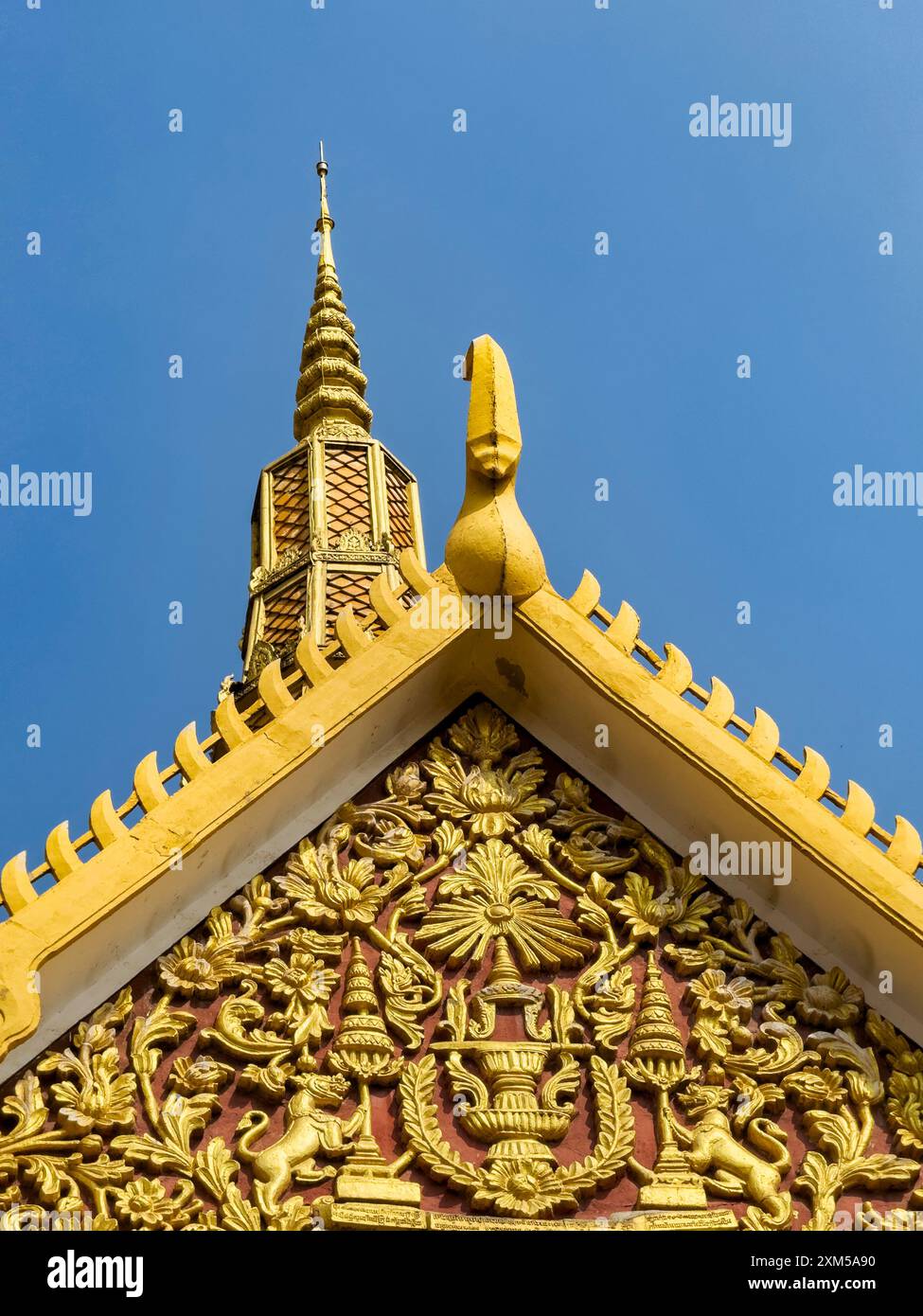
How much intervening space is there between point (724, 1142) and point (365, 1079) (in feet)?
4.38

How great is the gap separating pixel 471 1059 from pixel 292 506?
920 cm

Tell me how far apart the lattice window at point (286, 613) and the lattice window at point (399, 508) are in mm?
1063

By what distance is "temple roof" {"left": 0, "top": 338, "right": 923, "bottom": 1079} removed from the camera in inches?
306

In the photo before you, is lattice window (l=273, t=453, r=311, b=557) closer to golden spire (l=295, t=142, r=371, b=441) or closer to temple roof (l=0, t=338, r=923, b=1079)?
golden spire (l=295, t=142, r=371, b=441)

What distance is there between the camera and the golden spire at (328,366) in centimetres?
1784

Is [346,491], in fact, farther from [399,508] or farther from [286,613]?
[286,613]

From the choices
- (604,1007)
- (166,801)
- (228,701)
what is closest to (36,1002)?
(166,801)

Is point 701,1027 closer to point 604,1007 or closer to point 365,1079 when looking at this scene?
point 604,1007

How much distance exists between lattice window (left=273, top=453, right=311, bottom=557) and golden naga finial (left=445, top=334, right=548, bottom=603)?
281 inches

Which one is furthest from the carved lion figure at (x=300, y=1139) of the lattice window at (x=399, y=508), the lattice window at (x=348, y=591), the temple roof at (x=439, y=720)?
the lattice window at (x=399, y=508)

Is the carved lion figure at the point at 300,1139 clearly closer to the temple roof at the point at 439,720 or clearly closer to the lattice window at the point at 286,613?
the temple roof at the point at 439,720

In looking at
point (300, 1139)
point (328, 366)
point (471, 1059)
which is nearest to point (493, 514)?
point (471, 1059)

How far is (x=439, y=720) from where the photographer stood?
884 cm

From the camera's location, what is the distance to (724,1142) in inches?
301
